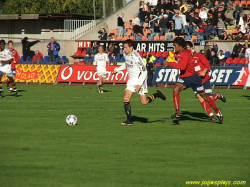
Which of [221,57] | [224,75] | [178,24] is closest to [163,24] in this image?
[178,24]

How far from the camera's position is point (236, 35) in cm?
3350

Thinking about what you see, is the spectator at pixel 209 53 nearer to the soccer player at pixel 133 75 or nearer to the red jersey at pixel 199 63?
the red jersey at pixel 199 63

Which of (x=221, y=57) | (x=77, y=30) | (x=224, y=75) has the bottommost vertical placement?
(x=224, y=75)

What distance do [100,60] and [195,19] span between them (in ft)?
41.8

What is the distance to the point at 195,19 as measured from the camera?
34750 mm

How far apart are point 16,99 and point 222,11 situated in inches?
811

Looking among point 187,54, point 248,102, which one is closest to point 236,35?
point 248,102

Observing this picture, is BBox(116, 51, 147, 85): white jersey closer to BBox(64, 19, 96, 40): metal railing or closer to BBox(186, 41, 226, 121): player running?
BBox(186, 41, 226, 121): player running

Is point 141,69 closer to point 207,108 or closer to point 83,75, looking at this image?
point 207,108

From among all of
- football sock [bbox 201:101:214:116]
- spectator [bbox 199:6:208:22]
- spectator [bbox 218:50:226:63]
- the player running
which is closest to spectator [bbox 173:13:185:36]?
spectator [bbox 199:6:208:22]

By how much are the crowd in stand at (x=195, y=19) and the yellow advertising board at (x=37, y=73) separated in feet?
26.4

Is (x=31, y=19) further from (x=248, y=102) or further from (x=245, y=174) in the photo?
(x=245, y=174)

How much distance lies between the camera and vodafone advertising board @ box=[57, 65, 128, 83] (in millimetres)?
29344

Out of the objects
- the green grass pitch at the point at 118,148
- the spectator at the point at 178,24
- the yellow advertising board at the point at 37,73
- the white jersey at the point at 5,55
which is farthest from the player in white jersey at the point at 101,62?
the spectator at the point at 178,24
